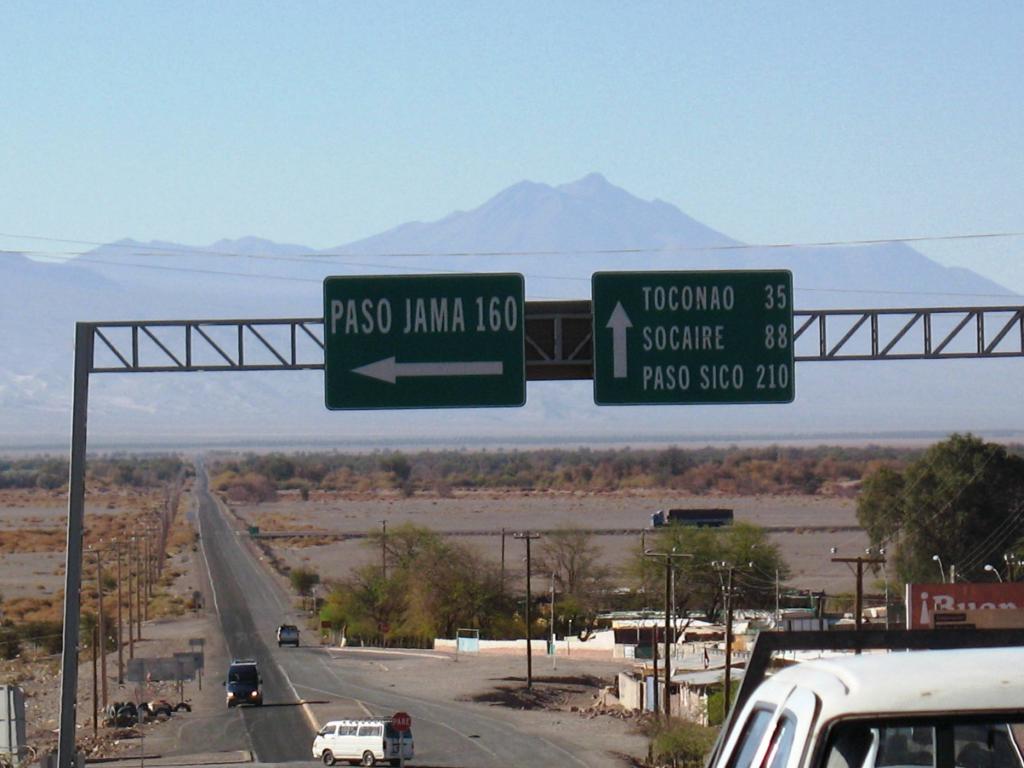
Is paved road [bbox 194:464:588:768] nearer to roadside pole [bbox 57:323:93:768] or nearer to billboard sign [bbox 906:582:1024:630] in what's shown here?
billboard sign [bbox 906:582:1024:630]

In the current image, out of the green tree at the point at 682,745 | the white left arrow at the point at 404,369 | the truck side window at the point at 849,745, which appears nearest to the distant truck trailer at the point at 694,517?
the green tree at the point at 682,745

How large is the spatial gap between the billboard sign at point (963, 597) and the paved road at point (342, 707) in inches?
385

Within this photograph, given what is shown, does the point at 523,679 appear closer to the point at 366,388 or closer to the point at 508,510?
the point at 366,388

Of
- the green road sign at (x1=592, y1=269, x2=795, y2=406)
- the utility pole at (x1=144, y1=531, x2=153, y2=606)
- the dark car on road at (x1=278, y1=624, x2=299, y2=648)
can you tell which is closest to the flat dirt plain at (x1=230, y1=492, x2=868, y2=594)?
the utility pole at (x1=144, y1=531, x2=153, y2=606)

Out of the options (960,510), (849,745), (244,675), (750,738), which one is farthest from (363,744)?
(960,510)

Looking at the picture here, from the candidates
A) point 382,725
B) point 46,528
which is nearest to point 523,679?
point 382,725

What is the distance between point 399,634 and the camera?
266ft

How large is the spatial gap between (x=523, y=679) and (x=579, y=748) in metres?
17.1

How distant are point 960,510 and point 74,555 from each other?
72462mm

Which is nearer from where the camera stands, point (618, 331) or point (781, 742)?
point (781, 742)

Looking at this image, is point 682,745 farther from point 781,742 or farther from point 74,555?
point 781,742

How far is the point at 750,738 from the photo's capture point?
4.81 meters

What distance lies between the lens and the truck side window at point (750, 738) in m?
4.70

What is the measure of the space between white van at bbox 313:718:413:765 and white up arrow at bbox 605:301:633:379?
68.7 ft
